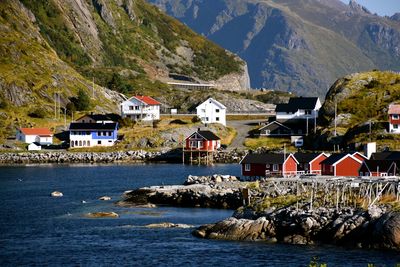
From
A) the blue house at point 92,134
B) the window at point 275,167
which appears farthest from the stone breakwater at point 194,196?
the blue house at point 92,134

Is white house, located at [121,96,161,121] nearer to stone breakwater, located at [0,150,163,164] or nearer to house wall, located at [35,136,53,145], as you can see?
house wall, located at [35,136,53,145]

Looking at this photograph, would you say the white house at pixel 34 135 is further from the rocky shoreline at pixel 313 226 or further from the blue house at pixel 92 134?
the rocky shoreline at pixel 313 226

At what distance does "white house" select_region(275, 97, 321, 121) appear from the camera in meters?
168

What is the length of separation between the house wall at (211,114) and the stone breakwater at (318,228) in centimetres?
10436

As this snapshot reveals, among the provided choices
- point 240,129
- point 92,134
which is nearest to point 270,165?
point 92,134

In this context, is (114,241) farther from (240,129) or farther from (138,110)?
(138,110)

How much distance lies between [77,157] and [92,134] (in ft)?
30.2

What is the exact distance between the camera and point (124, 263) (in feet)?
209

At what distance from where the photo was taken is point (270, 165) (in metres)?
103

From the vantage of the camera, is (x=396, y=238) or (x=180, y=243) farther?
(x=180, y=243)

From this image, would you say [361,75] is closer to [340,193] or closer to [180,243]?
[340,193]

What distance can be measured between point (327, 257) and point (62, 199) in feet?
148

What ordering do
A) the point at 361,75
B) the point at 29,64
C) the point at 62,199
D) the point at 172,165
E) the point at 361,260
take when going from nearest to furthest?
the point at 361,260
the point at 62,199
the point at 172,165
the point at 361,75
the point at 29,64

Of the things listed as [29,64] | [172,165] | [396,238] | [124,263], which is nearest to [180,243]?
[124,263]
